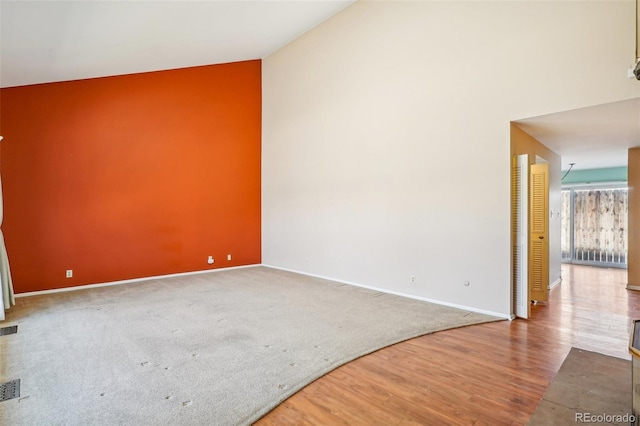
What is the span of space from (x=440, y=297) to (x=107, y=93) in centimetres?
639

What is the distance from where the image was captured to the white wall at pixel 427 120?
11.4ft

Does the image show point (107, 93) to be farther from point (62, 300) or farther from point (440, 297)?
point (440, 297)

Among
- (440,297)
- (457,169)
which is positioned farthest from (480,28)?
(440,297)

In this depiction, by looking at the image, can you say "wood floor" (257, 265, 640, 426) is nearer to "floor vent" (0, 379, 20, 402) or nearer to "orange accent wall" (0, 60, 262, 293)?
"floor vent" (0, 379, 20, 402)

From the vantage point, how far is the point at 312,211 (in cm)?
654

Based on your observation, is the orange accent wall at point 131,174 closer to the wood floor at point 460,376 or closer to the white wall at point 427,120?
the white wall at point 427,120

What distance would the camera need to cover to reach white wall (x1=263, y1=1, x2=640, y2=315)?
3.46 metres

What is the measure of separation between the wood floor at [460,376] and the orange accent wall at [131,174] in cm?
499

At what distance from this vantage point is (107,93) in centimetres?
563

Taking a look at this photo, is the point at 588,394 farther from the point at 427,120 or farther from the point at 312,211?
the point at 312,211

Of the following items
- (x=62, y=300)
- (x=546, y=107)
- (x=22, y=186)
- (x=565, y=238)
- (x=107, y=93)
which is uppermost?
(x=107, y=93)

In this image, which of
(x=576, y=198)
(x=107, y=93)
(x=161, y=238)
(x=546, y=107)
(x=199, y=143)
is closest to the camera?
(x=546, y=107)

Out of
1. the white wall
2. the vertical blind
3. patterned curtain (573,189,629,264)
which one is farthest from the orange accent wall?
patterned curtain (573,189,629,264)

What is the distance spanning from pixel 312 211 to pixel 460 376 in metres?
4.41
